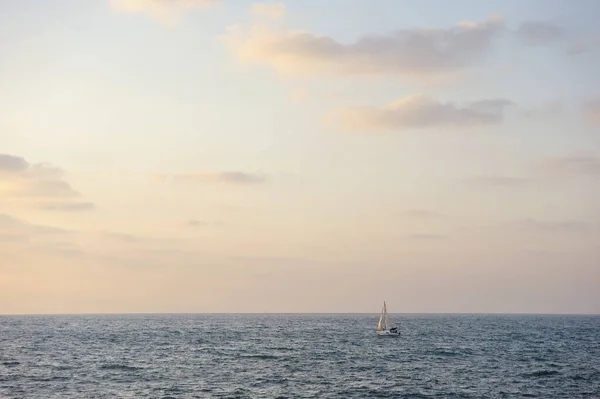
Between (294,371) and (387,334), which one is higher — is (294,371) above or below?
below

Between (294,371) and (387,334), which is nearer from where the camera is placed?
(294,371)

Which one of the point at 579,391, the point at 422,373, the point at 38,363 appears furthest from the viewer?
the point at 38,363

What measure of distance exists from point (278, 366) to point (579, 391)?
1624 inches

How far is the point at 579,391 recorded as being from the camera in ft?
244

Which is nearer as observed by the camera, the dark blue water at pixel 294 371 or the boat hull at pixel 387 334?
the dark blue water at pixel 294 371

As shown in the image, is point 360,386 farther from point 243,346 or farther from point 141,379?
point 243,346

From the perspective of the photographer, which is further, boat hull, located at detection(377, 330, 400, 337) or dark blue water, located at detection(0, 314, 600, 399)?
boat hull, located at detection(377, 330, 400, 337)

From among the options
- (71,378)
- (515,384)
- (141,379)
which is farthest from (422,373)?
(71,378)

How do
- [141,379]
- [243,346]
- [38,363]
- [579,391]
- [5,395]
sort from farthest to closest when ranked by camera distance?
[243,346]
[38,363]
[141,379]
[579,391]
[5,395]

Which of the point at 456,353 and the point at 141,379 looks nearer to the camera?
the point at 141,379

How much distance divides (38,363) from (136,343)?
142 ft

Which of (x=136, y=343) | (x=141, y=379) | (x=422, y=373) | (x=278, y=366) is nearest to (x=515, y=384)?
(x=422, y=373)

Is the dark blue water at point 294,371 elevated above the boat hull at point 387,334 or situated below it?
below

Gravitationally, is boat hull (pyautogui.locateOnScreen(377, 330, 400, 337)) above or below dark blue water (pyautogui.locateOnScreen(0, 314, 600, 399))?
above
